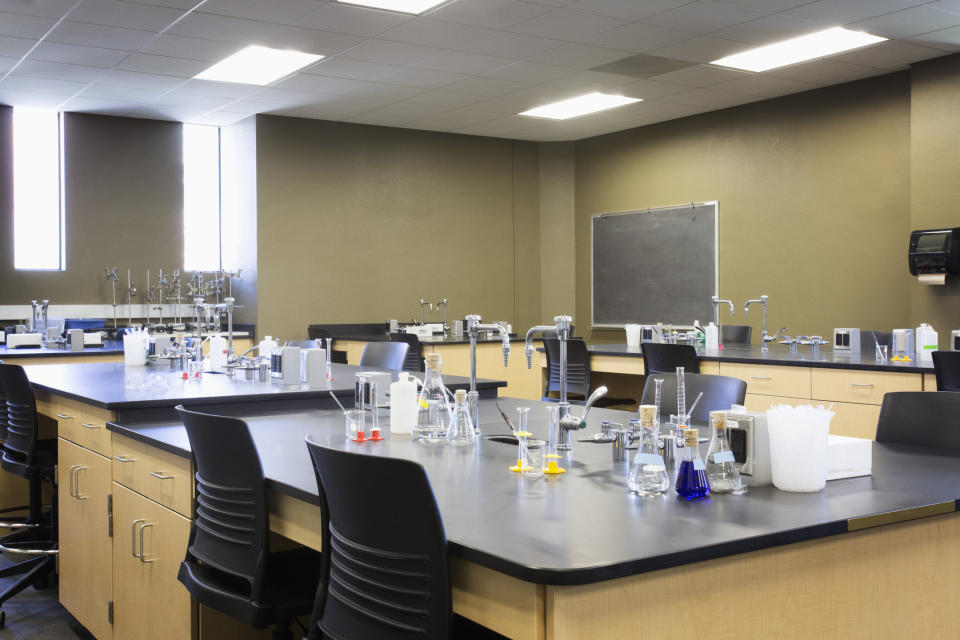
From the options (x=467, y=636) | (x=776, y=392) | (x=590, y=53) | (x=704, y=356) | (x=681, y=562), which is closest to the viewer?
(x=681, y=562)

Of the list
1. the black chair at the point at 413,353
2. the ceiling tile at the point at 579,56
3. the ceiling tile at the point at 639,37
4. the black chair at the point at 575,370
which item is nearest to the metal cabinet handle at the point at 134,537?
the black chair at the point at 575,370

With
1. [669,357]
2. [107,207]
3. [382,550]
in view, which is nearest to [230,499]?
[382,550]

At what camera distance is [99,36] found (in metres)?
5.47

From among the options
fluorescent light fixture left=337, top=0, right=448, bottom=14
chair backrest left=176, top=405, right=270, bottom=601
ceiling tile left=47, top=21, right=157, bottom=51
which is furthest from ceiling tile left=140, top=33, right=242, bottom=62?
chair backrest left=176, top=405, right=270, bottom=601

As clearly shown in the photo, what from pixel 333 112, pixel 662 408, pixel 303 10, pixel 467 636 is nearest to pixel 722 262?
pixel 333 112

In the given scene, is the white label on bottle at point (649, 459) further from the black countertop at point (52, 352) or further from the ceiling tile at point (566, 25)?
the black countertop at point (52, 352)

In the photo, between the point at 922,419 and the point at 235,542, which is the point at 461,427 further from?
the point at 922,419

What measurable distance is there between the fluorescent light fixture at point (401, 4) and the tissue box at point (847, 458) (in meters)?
3.78

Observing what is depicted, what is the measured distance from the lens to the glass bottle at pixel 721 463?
1.72 metres

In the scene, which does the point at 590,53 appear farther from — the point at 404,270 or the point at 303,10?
the point at 404,270

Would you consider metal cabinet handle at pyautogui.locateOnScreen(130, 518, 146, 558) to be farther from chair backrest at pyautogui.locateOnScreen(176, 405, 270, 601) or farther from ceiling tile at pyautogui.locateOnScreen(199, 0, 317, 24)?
ceiling tile at pyautogui.locateOnScreen(199, 0, 317, 24)

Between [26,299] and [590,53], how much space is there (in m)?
5.12

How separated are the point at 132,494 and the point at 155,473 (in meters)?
0.26

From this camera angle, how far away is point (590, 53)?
5.95m
